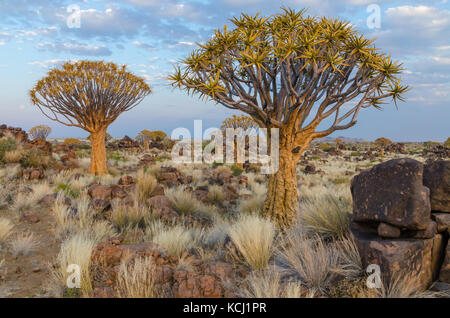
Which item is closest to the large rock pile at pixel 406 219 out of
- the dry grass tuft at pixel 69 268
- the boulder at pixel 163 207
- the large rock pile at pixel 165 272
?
the large rock pile at pixel 165 272

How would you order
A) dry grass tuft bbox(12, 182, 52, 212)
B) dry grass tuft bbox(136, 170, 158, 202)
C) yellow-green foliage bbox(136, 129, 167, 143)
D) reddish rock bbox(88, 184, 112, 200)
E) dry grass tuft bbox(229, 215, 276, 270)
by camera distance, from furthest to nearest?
yellow-green foliage bbox(136, 129, 167, 143) < dry grass tuft bbox(136, 170, 158, 202) < reddish rock bbox(88, 184, 112, 200) < dry grass tuft bbox(12, 182, 52, 212) < dry grass tuft bbox(229, 215, 276, 270)

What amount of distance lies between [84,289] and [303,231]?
3527mm

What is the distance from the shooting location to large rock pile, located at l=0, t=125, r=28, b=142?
1891 centimetres

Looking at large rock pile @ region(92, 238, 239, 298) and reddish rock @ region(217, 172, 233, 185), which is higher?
reddish rock @ region(217, 172, 233, 185)

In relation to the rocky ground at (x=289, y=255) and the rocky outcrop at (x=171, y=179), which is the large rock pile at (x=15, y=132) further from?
the rocky ground at (x=289, y=255)

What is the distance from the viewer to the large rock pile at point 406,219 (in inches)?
139

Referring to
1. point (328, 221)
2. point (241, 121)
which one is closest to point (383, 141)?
point (241, 121)

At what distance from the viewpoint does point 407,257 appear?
3506 millimetres

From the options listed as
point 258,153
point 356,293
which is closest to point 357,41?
point 356,293

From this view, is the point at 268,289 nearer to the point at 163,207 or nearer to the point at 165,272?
the point at 165,272

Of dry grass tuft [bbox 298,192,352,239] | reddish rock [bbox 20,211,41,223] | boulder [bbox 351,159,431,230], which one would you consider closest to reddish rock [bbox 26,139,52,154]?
reddish rock [bbox 20,211,41,223]

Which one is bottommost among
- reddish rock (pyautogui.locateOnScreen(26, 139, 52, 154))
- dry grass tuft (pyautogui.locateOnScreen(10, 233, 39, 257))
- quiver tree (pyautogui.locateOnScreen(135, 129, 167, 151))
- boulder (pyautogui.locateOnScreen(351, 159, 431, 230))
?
dry grass tuft (pyautogui.locateOnScreen(10, 233, 39, 257))

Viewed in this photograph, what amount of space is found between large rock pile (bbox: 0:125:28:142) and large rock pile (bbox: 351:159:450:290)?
2081cm

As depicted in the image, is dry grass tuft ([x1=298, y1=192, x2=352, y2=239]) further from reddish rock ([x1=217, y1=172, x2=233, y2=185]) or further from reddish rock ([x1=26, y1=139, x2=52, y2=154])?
reddish rock ([x1=26, y1=139, x2=52, y2=154])
